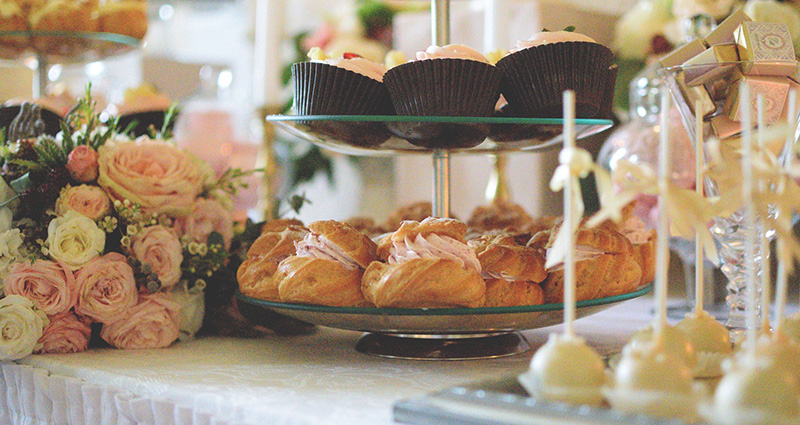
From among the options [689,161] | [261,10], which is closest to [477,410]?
[689,161]

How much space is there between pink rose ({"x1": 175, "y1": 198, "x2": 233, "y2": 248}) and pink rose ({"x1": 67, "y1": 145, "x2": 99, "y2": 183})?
12cm

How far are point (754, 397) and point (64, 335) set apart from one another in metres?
0.70

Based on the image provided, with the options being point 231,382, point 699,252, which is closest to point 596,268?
point 699,252

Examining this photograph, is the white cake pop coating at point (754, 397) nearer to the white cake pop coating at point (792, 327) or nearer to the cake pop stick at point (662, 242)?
the cake pop stick at point (662, 242)

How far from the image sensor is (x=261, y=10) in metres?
1.71

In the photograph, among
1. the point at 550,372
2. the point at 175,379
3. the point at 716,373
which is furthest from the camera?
the point at 175,379

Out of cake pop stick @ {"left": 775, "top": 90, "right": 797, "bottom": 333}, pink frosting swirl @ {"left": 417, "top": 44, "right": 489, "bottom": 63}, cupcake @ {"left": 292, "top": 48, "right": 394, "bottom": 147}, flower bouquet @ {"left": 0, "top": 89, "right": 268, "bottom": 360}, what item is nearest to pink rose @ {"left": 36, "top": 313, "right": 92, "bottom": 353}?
flower bouquet @ {"left": 0, "top": 89, "right": 268, "bottom": 360}

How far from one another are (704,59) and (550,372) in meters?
0.40

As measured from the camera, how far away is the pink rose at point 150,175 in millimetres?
918

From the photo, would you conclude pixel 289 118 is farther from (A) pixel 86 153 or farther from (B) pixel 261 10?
(B) pixel 261 10

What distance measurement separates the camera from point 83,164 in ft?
2.97

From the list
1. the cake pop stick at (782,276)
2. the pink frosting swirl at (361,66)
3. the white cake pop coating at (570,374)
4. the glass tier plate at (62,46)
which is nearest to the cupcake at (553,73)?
the pink frosting swirl at (361,66)

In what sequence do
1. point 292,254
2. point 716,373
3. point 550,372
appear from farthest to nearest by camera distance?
point 292,254 → point 716,373 → point 550,372

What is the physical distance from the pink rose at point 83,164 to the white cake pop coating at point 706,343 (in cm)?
66
